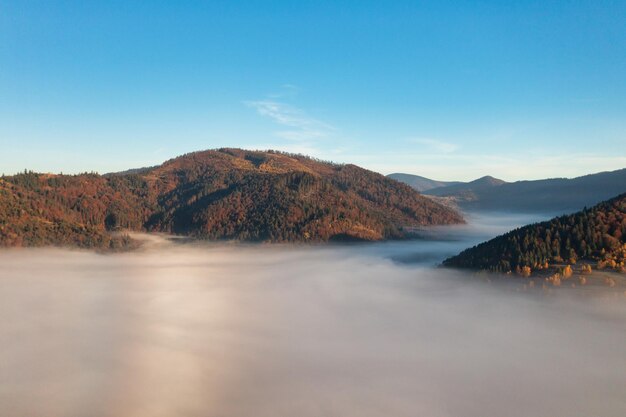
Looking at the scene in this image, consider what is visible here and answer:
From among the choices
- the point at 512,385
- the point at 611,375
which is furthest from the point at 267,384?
the point at 611,375

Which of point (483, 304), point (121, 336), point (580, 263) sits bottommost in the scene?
point (121, 336)

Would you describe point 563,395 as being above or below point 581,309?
below

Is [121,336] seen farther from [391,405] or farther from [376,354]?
[391,405]

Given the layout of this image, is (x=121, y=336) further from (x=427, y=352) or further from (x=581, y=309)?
(x=581, y=309)

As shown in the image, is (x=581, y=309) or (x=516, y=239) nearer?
(x=581, y=309)

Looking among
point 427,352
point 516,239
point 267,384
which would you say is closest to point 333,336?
point 427,352

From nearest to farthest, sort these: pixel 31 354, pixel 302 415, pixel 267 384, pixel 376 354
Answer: pixel 302 415, pixel 267 384, pixel 376 354, pixel 31 354

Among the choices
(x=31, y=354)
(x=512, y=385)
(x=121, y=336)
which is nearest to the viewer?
(x=512, y=385)
